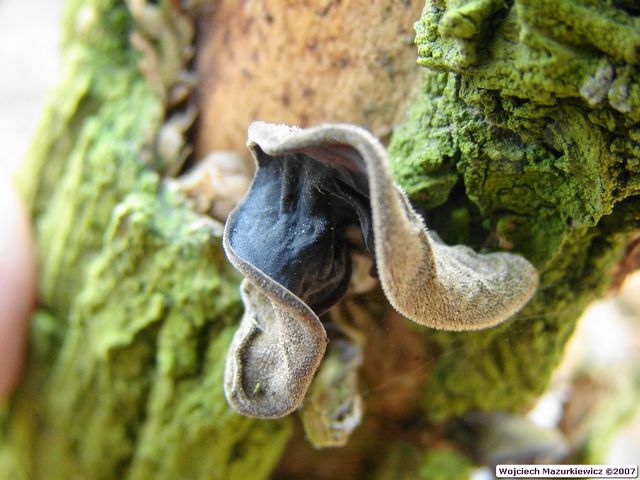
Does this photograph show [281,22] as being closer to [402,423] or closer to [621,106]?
[621,106]

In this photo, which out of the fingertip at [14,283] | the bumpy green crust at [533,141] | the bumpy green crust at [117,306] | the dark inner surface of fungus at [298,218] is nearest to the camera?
the bumpy green crust at [533,141]

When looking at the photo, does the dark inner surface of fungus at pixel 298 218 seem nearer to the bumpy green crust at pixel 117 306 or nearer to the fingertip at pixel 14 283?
the bumpy green crust at pixel 117 306

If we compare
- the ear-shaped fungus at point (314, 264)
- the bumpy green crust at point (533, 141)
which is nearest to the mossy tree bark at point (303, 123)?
the bumpy green crust at point (533, 141)

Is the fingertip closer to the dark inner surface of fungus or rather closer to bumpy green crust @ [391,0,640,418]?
the dark inner surface of fungus

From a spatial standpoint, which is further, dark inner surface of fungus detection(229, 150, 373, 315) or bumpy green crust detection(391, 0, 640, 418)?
dark inner surface of fungus detection(229, 150, 373, 315)

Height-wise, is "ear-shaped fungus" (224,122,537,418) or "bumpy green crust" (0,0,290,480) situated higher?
"ear-shaped fungus" (224,122,537,418)

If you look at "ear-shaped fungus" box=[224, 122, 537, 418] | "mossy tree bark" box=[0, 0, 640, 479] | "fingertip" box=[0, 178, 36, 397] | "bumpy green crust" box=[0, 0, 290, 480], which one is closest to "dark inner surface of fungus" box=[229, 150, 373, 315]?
"ear-shaped fungus" box=[224, 122, 537, 418]
